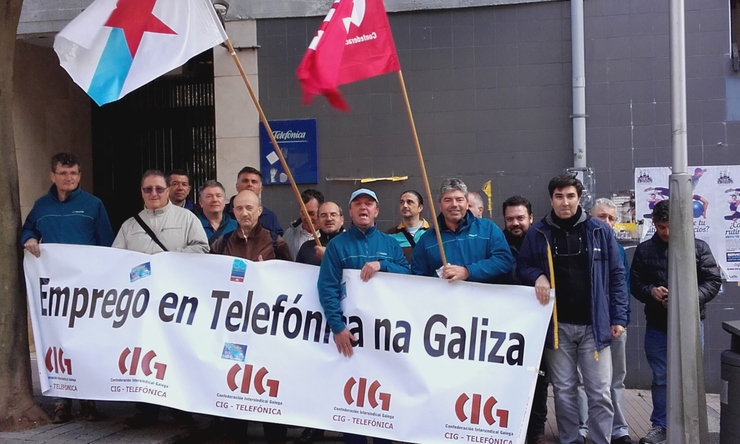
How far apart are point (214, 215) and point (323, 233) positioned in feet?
3.78

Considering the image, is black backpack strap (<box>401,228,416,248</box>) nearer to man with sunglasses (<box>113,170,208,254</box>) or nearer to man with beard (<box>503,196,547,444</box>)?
man with beard (<box>503,196,547,444</box>)

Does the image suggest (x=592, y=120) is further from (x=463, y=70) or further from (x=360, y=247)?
(x=360, y=247)

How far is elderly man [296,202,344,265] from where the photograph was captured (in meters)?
5.93

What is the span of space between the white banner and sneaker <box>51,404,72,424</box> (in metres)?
0.36

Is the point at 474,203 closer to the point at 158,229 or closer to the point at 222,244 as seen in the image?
the point at 222,244

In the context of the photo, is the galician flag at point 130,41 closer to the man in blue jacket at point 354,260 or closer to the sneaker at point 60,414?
the man in blue jacket at point 354,260

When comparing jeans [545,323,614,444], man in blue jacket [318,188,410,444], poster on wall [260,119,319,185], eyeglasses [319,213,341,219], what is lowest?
jeans [545,323,614,444]

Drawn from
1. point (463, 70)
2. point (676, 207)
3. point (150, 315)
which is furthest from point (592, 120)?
point (150, 315)

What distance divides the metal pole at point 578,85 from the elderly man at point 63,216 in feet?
16.8

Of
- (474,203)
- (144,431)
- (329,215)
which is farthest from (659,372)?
(144,431)

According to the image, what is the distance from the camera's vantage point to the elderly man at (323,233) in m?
5.93

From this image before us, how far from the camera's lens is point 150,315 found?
222 inches

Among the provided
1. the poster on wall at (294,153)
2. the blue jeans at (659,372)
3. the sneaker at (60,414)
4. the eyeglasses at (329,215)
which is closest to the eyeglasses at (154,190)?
the eyeglasses at (329,215)

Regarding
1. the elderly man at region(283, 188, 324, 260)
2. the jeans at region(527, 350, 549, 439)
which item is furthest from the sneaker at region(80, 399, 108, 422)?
the jeans at region(527, 350, 549, 439)
